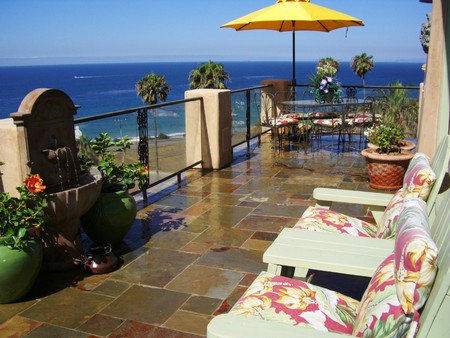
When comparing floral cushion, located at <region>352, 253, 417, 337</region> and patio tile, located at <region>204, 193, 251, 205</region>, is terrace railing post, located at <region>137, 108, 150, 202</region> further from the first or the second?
floral cushion, located at <region>352, 253, 417, 337</region>

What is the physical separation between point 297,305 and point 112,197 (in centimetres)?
221

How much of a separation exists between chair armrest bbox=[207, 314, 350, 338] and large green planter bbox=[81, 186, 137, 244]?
7.54ft

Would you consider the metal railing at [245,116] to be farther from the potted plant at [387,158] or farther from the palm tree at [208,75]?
the palm tree at [208,75]

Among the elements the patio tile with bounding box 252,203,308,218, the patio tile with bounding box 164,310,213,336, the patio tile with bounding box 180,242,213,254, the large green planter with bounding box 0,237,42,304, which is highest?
the large green planter with bounding box 0,237,42,304

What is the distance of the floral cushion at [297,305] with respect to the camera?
5.96 ft

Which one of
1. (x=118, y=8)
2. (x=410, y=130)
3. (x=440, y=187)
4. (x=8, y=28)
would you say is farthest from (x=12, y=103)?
(x=8, y=28)

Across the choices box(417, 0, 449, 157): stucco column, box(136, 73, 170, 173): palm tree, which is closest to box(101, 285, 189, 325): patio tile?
box(417, 0, 449, 157): stucco column

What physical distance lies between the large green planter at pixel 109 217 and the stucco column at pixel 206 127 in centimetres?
284

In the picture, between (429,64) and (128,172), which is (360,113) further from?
(128,172)

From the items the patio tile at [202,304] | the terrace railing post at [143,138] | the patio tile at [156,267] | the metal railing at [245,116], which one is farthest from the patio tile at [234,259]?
the metal railing at [245,116]

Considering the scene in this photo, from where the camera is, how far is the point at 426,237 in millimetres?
1339

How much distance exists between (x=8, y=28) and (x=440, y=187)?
166082 millimetres

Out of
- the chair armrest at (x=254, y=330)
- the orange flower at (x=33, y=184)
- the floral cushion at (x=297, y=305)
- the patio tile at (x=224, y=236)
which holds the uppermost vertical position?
the orange flower at (x=33, y=184)

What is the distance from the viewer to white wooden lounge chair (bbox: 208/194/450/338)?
1.25 meters
